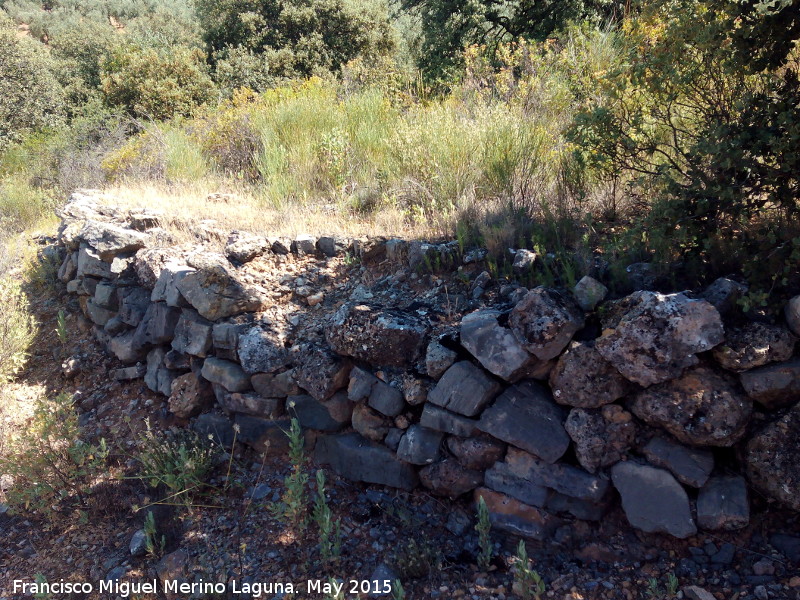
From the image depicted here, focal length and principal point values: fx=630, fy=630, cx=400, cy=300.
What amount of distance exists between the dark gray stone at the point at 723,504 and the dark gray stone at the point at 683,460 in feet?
0.17

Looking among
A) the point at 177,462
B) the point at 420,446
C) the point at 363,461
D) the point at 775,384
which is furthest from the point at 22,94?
the point at 775,384

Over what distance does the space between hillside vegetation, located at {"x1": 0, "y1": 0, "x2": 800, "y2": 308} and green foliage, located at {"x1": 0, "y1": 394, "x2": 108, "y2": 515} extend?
2558 mm

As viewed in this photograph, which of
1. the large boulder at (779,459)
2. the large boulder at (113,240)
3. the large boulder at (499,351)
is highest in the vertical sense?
the large boulder at (499,351)

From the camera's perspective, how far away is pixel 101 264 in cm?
540

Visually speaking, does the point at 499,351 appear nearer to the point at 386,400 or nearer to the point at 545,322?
the point at 545,322

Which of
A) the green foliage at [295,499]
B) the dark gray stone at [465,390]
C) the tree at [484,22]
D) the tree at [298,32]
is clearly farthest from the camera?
the tree at [298,32]

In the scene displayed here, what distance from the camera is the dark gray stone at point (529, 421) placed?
3006mm

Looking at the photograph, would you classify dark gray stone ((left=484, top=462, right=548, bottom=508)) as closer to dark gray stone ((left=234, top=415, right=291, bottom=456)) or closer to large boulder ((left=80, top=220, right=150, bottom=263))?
dark gray stone ((left=234, top=415, right=291, bottom=456))

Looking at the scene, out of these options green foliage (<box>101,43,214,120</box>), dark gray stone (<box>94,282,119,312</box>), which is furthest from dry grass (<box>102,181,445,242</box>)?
green foliage (<box>101,43,214,120</box>)

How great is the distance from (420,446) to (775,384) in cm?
168

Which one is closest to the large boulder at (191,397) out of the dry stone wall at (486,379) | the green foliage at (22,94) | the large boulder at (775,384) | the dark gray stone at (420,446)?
the dry stone wall at (486,379)

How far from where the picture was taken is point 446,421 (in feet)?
10.7

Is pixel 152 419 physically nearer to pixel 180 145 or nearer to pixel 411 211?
pixel 411 211

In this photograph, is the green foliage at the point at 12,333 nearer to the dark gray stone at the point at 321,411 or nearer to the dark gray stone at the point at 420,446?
the dark gray stone at the point at 321,411
